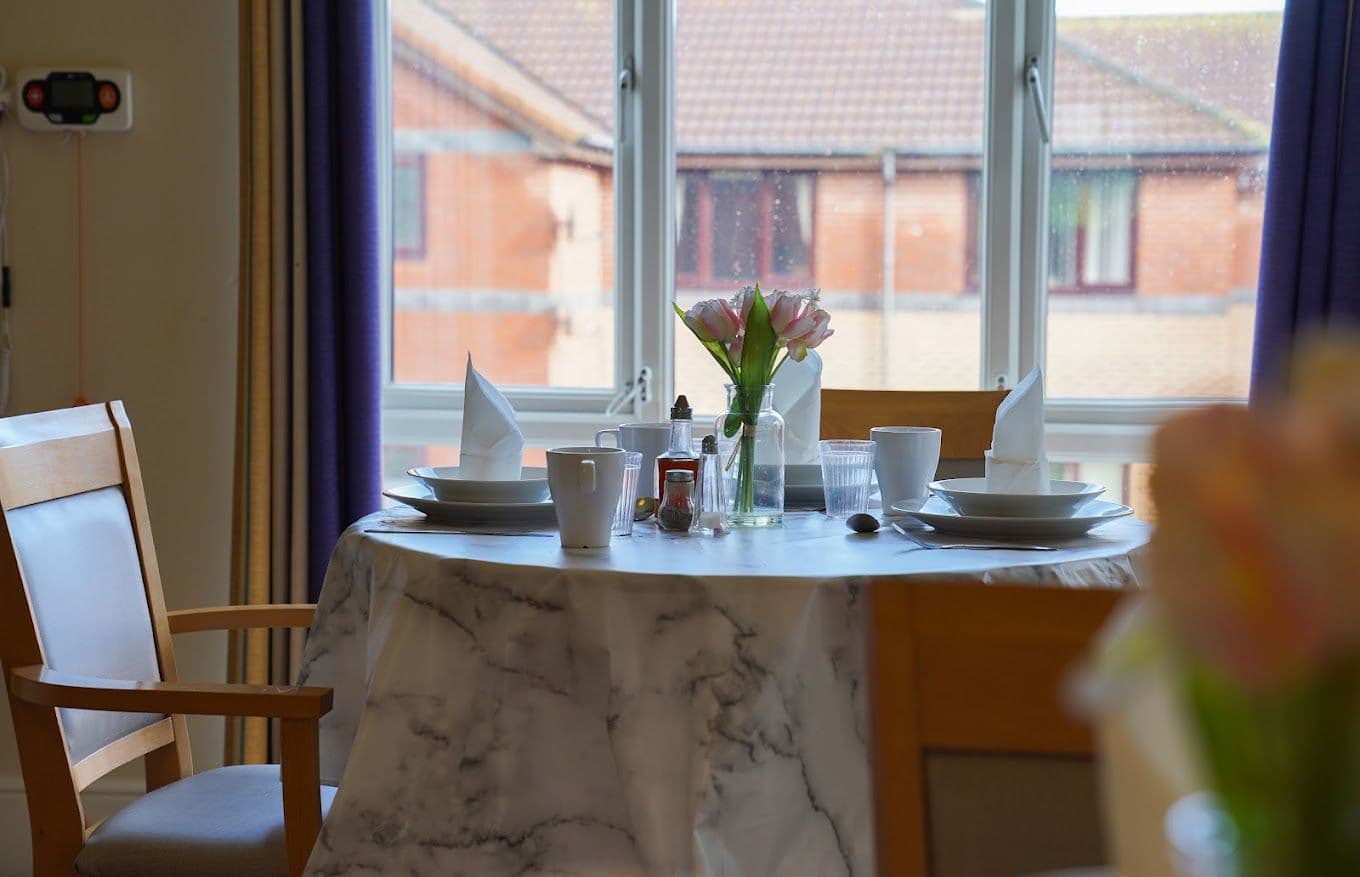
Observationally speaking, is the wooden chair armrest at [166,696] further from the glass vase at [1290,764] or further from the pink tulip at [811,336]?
the glass vase at [1290,764]

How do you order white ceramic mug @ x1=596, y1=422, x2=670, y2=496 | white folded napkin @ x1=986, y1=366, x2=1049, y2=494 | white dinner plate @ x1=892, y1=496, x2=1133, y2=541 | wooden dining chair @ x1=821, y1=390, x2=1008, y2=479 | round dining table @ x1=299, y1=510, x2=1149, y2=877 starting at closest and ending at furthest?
round dining table @ x1=299, y1=510, x2=1149, y2=877, white dinner plate @ x1=892, y1=496, x2=1133, y2=541, white folded napkin @ x1=986, y1=366, x2=1049, y2=494, white ceramic mug @ x1=596, y1=422, x2=670, y2=496, wooden dining chair @ x1=821, y1=390, x2=1008, y2=479

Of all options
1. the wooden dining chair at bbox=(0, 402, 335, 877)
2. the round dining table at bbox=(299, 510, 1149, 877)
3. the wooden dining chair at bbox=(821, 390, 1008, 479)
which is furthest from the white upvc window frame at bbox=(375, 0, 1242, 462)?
the round dining table at bbox=(299, 510, 1149, 877)

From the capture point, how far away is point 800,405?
2.20 metres

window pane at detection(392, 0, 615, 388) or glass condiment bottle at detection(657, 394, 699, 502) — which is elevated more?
window pane at detection(392, 0, 615, 388)

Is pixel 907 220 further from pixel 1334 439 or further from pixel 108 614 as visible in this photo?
pixel 1334 439

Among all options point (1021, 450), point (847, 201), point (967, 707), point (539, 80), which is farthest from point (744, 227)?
point (967, 707)

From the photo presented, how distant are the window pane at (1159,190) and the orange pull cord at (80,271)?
2.16 meters

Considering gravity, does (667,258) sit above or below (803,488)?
above

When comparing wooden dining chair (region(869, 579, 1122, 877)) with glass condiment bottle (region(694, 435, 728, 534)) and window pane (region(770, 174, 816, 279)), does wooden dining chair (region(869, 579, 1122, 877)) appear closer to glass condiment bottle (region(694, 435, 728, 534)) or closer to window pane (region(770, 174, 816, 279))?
glass condiment bottle (region(694, 435, 728, 534))

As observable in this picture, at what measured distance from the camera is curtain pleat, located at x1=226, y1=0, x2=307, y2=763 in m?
2.89

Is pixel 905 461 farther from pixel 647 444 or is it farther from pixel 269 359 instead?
pixel 269 359

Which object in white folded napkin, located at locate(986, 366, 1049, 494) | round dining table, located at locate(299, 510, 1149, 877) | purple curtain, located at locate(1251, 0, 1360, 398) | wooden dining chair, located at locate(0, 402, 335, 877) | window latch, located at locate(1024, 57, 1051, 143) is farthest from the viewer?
window latch, located at locate(1024, 57, 1051, 143)

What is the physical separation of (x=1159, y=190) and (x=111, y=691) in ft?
7.74

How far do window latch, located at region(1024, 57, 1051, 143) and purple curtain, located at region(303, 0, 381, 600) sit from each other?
4.66 feet
